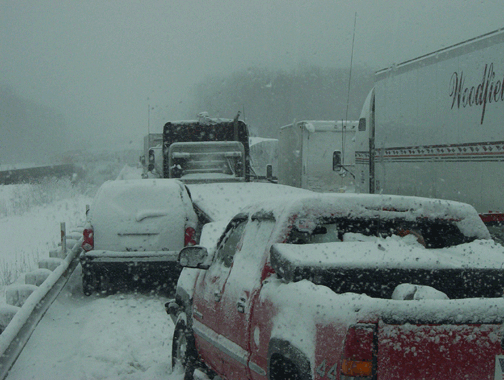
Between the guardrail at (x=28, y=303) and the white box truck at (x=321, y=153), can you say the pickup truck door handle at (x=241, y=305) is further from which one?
the white box truck at (x=321, y=153)

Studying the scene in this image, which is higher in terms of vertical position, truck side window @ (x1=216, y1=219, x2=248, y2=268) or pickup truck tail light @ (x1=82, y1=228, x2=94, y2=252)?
truck side window @ (x1=216, y1=219, x2=248, y2=268)

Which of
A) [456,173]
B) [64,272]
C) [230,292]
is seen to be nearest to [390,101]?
[456,173]

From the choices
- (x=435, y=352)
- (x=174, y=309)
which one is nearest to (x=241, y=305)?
(x=435, y=352)

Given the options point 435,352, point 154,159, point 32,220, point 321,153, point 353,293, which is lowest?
point 32,220

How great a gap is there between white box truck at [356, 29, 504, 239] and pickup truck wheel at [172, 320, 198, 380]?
17.7 feet

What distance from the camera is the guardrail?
5.74 metres

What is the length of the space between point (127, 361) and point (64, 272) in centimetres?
341

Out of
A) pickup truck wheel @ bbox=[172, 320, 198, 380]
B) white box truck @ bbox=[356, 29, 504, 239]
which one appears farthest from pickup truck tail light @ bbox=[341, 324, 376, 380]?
white box truck @ bbox=[356, 29, 504, 239]

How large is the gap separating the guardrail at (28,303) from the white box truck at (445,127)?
5935 millimetres

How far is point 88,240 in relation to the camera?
32.8 feet

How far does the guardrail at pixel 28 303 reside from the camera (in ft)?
18.8

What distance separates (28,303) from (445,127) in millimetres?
7546

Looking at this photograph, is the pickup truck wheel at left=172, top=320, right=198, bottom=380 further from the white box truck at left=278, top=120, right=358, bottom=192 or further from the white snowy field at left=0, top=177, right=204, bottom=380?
the white box truck at left=278, top=120, right=358, bottom=192

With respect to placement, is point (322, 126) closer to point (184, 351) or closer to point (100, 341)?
point (100, 341)
